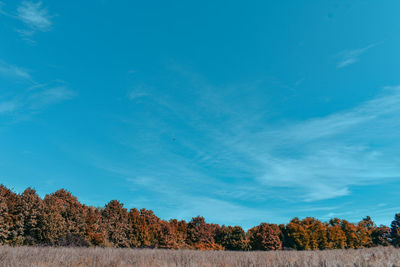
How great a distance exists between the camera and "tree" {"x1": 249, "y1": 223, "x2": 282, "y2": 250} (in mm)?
37531

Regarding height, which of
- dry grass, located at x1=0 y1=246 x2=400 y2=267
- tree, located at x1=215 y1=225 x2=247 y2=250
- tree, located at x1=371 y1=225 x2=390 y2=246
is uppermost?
tree, located at x1=371 y1=225 x2=390 y2=246

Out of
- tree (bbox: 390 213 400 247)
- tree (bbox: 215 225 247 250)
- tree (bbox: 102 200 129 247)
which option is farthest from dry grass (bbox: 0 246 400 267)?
tree (bbox: 390 213 400 247)

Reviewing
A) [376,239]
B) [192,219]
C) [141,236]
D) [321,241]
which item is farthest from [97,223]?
[376,239]

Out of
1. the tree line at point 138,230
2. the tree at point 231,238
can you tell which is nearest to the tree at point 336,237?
the tree line at point 138,230

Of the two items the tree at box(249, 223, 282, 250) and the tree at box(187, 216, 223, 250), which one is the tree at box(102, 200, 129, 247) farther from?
the tree at box(249, 223, 282, 250)

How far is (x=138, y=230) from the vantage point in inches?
1266

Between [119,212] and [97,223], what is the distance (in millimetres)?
3571

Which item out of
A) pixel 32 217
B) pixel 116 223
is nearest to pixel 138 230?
pixel 116 223

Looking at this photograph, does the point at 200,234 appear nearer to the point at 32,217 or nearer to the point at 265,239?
the point at 265,239

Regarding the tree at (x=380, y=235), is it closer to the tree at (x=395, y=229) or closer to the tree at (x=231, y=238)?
the tree at (x=395, y=229)

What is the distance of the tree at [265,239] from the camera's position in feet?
123

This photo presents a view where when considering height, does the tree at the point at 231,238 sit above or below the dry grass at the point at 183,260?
above

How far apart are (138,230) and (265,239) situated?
58.5 ft

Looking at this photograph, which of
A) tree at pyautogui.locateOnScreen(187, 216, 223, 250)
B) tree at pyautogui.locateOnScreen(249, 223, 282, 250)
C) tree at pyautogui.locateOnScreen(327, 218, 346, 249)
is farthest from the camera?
tree at pyautogui.locateOnScreen(327, 218, 346, 249)
